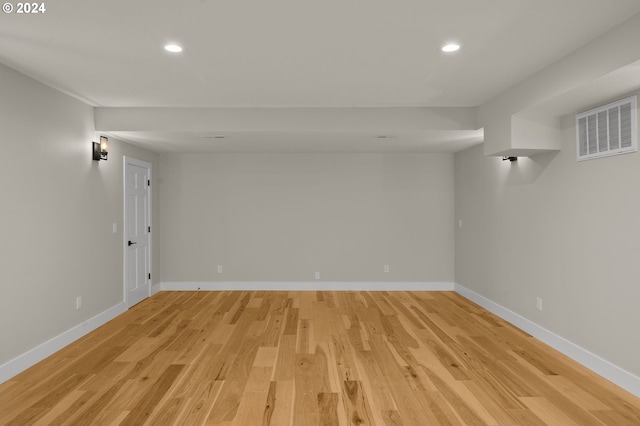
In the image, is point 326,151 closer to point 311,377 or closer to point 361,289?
point 361,289

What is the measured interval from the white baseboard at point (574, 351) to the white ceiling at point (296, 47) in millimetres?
2533

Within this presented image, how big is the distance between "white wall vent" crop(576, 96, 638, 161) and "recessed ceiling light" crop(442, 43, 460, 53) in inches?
55.6

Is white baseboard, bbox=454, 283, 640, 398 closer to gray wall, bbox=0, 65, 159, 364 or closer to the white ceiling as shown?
the white ceiling

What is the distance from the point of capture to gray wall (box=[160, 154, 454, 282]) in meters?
6.72

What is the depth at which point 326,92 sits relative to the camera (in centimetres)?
411

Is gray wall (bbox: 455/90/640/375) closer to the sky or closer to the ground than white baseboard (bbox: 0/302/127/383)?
closer to the sky

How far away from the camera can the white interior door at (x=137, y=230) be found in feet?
17.9

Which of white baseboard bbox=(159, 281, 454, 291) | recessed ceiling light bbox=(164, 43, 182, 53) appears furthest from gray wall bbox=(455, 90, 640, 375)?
recessed ceiling light bbox=(164, 43, 182, 53)

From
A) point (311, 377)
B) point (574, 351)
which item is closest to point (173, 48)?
point (311, 377)

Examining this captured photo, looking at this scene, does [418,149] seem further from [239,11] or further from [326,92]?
[239,11]

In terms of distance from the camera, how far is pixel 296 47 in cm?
298

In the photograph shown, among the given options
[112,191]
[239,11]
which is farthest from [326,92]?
[112,191]

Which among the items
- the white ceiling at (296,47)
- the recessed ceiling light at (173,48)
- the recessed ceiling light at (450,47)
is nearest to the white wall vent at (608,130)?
the white ceiling at (296,47)

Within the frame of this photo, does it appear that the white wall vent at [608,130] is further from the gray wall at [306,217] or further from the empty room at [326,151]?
the gray wall at [306,217]
